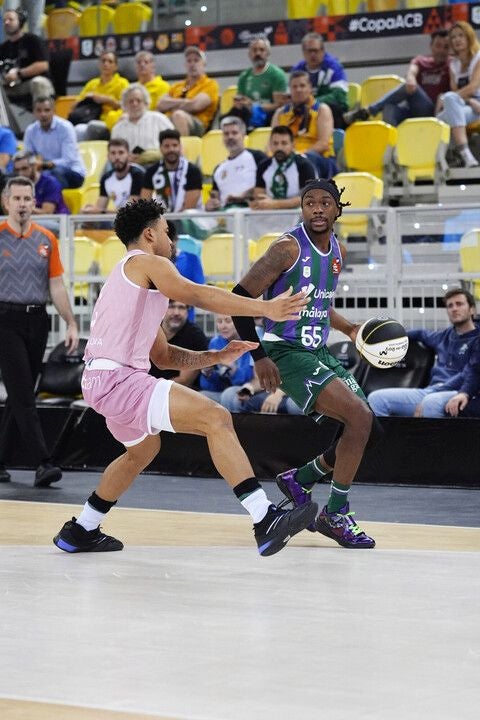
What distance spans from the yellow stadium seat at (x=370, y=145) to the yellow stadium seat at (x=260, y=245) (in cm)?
266

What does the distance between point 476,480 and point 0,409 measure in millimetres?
4080

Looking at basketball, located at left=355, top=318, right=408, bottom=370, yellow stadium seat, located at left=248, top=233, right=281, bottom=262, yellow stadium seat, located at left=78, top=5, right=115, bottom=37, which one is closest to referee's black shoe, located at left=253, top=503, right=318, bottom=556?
basketball, located at left=355, top=318, right=408, bottom=370

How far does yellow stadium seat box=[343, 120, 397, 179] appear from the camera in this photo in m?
13.3

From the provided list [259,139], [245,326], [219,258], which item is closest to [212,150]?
[259,139]

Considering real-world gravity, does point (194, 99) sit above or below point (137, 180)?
above

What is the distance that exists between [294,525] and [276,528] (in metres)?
0.08

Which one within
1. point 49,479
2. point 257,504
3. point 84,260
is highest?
point 84,260

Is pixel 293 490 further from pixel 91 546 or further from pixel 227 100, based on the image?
pixel 227 100

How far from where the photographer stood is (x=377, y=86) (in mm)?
14875

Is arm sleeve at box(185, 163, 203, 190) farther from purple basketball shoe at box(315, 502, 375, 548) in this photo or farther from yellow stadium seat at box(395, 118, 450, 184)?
purple basketball shoe at box(315, 502, 375, 548)

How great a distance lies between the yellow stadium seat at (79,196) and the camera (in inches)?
561

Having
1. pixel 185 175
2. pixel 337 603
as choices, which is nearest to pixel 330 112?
pixel 185 175

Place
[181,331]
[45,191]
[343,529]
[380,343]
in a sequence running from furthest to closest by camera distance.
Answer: [45,191] → [181,331] → [380,343] → [343,529]

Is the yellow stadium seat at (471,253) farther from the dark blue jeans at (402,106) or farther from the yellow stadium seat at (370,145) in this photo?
the dark blue jeans at (402,106)
